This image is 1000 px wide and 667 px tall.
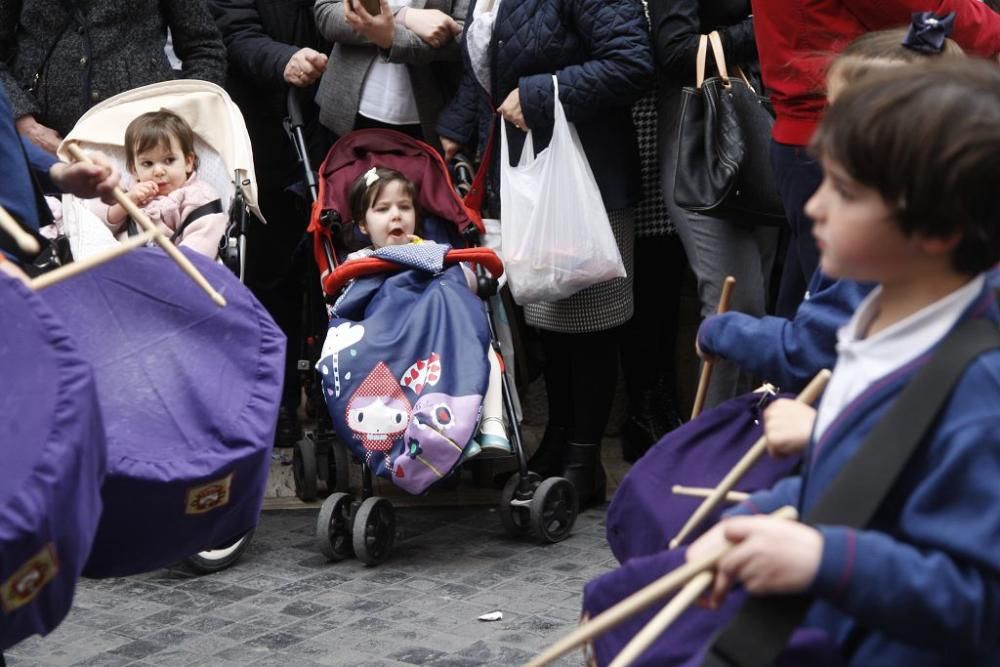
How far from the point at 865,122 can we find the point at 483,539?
3671mm

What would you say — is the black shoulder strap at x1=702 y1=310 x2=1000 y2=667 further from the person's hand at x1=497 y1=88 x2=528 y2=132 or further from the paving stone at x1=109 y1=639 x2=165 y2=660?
the person's hand at x1=497 y1=88 x2=528 y2=132

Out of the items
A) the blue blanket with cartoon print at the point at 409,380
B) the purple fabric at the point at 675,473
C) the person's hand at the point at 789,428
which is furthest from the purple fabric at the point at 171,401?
the blue blanket with cartoon print at the point at 409,380

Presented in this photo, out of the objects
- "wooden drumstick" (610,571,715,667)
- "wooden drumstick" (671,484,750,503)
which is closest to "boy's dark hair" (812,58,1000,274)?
"wooden drumstick" (610,571,715,667)

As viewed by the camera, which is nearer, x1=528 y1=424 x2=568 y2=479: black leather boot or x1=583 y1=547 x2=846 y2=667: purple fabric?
x1=583 y1=547 x2=846 y2=667: purple fabric

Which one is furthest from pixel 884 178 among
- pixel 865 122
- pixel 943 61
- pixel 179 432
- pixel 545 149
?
pixel 545 149

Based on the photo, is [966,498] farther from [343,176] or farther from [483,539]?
[343,176]

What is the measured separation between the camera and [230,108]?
17.5 ft

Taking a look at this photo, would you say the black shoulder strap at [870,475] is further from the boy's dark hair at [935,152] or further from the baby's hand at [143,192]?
the baby's hand at [143,192]

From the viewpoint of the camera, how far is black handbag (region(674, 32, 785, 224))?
4984 millimetres

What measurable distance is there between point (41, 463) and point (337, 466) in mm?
3348

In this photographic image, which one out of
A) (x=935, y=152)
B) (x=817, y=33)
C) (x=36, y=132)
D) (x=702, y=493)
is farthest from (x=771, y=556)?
(x=36, y=132)

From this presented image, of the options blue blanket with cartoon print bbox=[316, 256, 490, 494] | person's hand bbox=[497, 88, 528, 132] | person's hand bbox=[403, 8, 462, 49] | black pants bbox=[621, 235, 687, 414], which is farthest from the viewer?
black pants bbox=[621, 235, 687, 414]

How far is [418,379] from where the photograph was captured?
5000mm

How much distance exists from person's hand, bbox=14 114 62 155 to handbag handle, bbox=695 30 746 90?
2.29m
